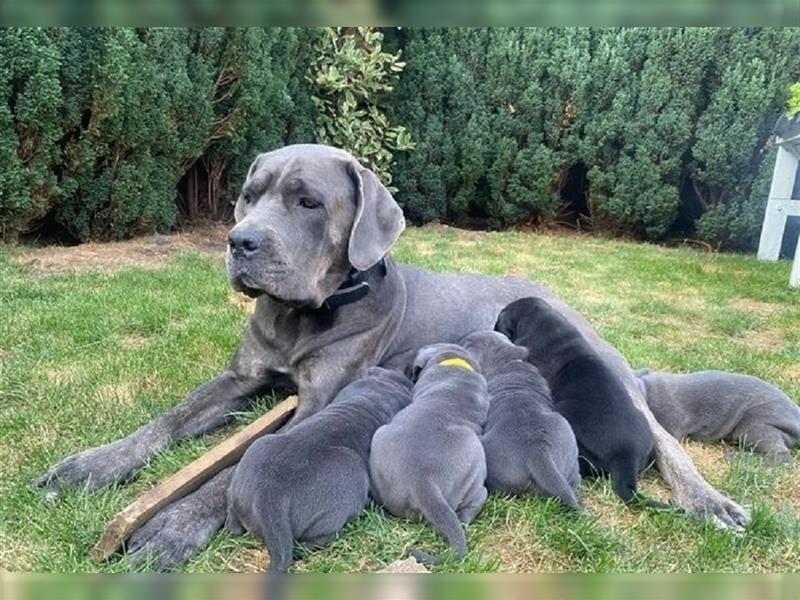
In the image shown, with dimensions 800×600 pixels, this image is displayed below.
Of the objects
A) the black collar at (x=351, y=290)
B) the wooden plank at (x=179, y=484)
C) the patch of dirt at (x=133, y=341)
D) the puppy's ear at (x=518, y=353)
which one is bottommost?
the patch of dirt at (x=133, y=341)

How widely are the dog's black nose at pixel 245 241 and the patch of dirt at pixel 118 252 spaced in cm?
447

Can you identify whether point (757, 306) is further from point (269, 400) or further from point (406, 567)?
point (406, 567)

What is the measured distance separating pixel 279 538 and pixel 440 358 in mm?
1388

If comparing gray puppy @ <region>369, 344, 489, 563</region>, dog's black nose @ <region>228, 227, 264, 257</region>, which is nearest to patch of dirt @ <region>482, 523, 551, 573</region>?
gray puppy @ <region>369, 344, 489, 563</region>

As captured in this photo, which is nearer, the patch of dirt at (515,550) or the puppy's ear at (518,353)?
the patch of dirt at (515,550)

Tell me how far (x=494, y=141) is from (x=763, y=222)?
4.08m

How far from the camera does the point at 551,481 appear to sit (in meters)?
2.82

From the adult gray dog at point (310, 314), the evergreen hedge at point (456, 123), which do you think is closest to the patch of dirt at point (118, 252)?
the evergreen hedge at point (456, 123)

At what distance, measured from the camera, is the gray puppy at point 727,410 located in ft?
12.0

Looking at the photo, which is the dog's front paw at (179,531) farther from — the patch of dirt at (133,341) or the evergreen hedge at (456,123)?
the evergreen hedge at (456,123)

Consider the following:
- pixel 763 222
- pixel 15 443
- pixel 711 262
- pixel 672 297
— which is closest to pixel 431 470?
pixel 15 443

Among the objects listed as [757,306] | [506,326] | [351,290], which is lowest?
[757,306]

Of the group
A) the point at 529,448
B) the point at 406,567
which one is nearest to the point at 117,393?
the point at 406,567

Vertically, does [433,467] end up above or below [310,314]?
below
